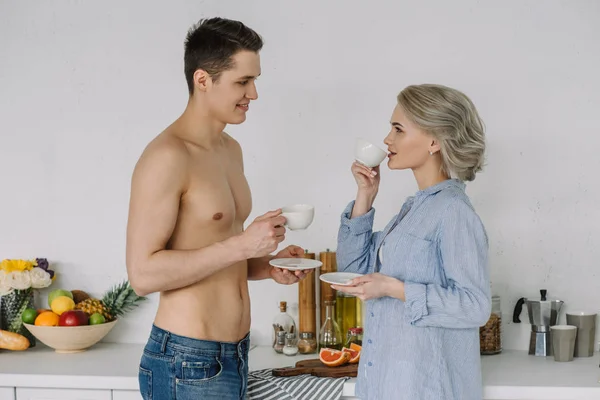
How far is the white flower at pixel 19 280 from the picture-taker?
293cm

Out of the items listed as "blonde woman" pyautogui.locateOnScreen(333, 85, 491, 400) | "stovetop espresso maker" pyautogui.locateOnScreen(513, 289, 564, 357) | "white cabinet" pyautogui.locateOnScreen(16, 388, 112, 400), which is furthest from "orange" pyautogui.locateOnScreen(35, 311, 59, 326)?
"stovetop espresso maker" pyautogui.locateOnScreen(513, 289, 564, 357)

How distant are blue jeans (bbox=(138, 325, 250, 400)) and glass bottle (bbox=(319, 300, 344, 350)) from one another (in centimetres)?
77

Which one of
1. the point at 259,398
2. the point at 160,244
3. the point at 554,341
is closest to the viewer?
the point at 160,244

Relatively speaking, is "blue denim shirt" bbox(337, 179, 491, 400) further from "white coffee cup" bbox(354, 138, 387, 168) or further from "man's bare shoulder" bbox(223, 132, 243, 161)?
"man's bare shoulder" bbox(223, 132, 243, 161)

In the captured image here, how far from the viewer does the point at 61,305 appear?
9.37 feet

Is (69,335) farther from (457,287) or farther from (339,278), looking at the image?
(457,287)

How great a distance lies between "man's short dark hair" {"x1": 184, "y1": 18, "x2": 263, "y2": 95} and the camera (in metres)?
2.07

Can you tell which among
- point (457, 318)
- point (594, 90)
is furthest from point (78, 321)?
point (594, 90)

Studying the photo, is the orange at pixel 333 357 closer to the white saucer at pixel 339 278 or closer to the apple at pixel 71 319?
the white saucer at pixel 339 278

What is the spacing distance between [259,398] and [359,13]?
4.60 ft

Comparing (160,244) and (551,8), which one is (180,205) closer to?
(160,244)

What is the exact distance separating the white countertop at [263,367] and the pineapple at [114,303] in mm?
140

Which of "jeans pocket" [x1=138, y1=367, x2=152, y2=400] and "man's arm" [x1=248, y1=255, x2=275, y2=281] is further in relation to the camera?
"man's arm" [x1=248, y1=255, x2=275, y2=281]

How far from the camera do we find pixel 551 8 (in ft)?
9.25
